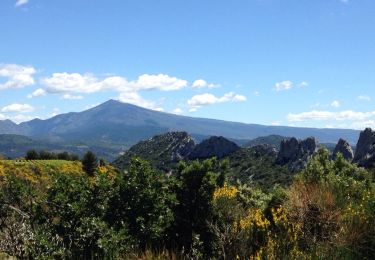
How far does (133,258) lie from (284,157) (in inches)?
4866

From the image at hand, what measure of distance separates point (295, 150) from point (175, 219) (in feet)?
392

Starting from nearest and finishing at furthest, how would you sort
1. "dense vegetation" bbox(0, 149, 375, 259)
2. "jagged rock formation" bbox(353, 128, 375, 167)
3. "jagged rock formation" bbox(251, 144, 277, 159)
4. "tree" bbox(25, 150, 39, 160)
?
"dense vegetation" bbox(0, 149, 375, 259), "tree" bbox(25, 150, 39, 160), "jagged rock formation" bbox(353, 128, 375, 167), "jagged rock formation" bbox(251, 144, 277, 159)

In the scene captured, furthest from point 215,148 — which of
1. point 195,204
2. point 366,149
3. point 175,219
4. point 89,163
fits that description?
point 175,219

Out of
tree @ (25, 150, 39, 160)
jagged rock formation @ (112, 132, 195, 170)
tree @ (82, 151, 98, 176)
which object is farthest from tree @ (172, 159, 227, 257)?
jagged rock formation @ (112, 132, 195, 170)

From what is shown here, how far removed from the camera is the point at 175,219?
38.9 feet

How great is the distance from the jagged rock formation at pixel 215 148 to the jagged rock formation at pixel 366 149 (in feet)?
184

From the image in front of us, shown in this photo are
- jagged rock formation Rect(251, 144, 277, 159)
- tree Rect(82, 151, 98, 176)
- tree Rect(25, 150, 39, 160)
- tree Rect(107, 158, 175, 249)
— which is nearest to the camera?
tree Rect(107, 158, 175, 249)

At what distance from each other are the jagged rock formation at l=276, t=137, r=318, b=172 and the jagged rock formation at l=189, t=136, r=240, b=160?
2869 centimetres

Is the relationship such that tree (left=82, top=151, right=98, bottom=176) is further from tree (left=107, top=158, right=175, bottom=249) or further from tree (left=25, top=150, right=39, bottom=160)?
tree (left=107, top=158, right=175, bottom=249)

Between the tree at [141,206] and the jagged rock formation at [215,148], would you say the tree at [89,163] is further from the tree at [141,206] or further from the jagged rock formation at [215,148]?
the jagged rock formation at [215,148]

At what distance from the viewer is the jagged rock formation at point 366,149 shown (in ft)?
304

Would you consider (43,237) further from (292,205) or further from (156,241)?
(292,205)

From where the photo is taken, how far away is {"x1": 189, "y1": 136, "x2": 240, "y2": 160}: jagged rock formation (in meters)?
158

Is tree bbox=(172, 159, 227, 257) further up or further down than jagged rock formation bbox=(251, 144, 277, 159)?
further up
